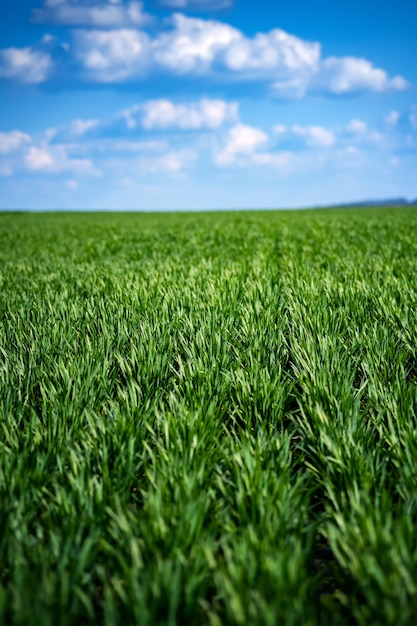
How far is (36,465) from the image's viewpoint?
2.02 m

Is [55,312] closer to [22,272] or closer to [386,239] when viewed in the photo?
[22,272]

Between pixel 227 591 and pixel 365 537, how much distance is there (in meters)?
0.46

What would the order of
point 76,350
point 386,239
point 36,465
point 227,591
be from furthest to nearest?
point 386,239
point 76,350
point 36,465
point 227,591

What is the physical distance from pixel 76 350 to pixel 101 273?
3.82m

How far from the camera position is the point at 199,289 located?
534cm

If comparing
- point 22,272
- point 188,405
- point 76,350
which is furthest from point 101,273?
point 188,405

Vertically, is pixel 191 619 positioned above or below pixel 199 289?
below

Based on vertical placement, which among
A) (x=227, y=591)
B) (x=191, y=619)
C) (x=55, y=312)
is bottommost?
(x=191, y=619)

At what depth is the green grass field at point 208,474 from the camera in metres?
1.35

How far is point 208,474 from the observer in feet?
6.73

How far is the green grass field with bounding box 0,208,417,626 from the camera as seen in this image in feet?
4.42

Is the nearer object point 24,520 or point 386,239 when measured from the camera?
point 24,520

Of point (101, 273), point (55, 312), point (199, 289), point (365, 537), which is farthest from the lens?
point (101, 273)

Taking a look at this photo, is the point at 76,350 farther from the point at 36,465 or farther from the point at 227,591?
the point at 227,591
